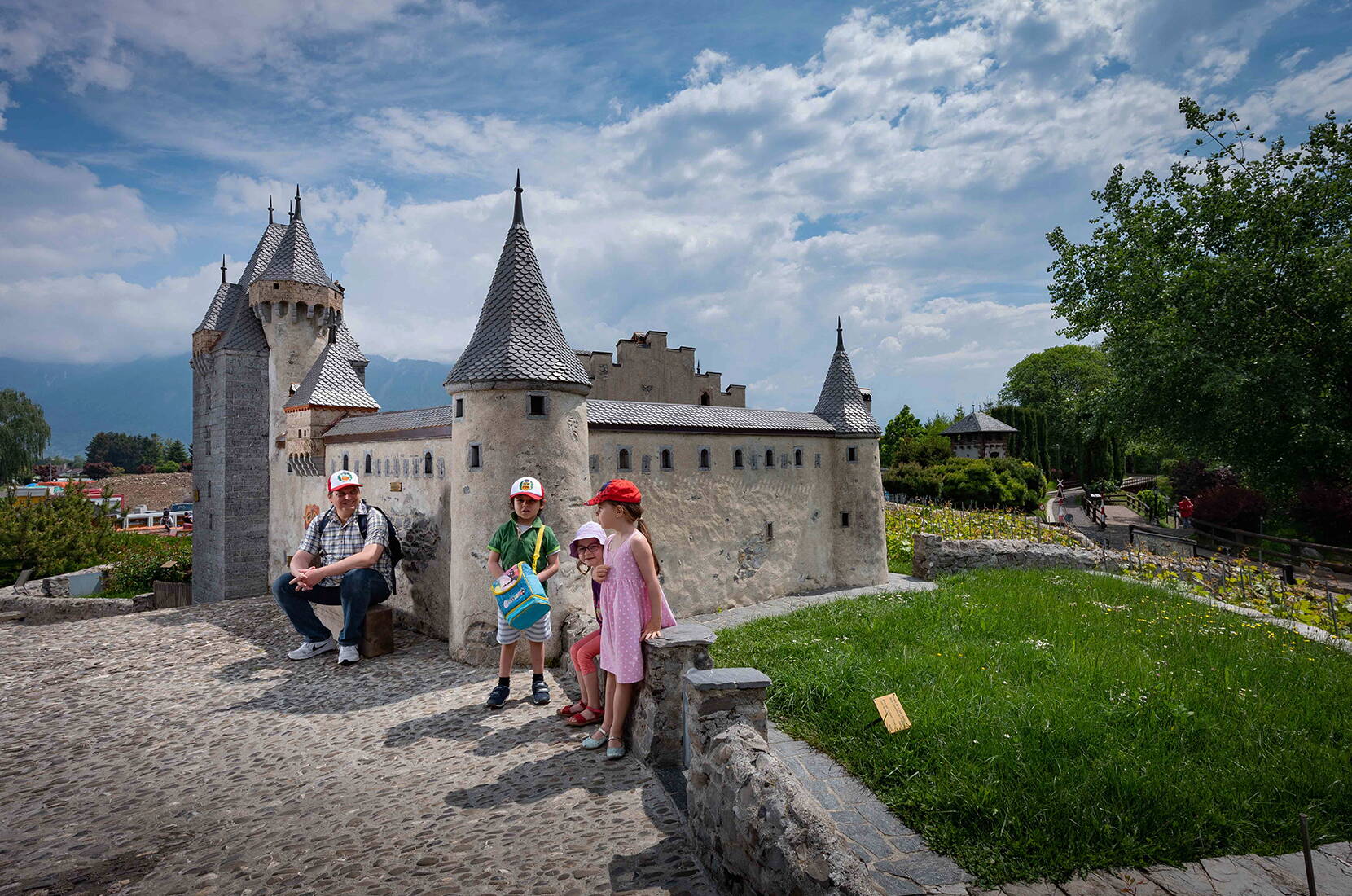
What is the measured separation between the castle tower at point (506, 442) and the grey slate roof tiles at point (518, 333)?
2 cm

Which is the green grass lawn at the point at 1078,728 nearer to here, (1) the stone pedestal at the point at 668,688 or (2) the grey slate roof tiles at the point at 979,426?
(1) the stone pedestal at the point at 668,688

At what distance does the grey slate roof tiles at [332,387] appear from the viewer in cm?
1216

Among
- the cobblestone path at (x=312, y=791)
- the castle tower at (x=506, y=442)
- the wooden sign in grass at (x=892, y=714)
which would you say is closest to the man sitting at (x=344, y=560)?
the cobblestone path at (x=312, y=791)

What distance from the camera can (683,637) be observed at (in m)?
4.98

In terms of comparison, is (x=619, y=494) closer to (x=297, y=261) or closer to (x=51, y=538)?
(x=297, y=261)

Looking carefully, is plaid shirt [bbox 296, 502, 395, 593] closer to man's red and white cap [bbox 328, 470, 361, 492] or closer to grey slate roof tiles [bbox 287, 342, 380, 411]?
man's red and white cap [bbox 328, 470, 361, 492]

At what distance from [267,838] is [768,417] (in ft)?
41.4

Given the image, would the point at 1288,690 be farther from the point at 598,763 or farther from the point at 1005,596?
the point at 598,763

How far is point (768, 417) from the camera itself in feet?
50.5

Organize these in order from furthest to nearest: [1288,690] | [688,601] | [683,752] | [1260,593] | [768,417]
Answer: [768,417] < [688,601] < [1260,593] < [1288,690] < [683,752]

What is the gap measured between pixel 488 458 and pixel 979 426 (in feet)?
140

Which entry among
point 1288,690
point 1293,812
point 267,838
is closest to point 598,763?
point 267,838

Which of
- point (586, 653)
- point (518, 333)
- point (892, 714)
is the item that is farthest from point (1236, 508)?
point (586, 653)

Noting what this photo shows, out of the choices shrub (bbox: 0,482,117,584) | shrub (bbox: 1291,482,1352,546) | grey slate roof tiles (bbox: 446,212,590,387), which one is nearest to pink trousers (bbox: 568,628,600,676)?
grey slate roof tiles (bbox: 446,212,590,387)
